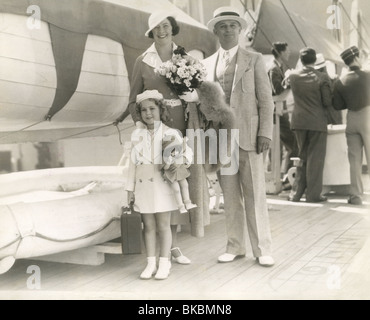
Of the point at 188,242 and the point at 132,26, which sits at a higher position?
the point at 132,26

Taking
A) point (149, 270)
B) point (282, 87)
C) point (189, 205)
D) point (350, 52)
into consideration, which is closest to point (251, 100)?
point (189, 205)

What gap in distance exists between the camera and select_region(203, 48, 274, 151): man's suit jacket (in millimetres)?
3262

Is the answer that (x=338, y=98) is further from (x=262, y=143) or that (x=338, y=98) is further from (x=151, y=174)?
(x=151, y=174)

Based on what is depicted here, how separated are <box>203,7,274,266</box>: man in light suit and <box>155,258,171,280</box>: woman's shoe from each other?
599 millimetres

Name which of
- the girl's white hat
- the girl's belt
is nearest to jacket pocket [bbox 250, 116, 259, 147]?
the girl's belt

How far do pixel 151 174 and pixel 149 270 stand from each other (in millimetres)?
595

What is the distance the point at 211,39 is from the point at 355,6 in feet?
4.90

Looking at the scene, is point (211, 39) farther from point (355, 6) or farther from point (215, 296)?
point (215, 296)

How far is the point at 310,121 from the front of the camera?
546 cm

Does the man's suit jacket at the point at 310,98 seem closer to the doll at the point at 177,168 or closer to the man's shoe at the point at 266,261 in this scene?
the man's shoe at the point at 266,261

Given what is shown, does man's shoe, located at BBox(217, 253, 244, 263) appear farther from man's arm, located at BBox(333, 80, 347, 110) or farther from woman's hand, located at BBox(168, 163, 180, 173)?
man's arm, located at BBox(333, 80, 347, 110)

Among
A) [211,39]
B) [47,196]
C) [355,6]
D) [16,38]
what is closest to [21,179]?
[47,196]

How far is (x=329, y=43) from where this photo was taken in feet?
16.9

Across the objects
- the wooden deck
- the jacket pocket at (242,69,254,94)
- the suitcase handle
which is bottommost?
the wooden deck
